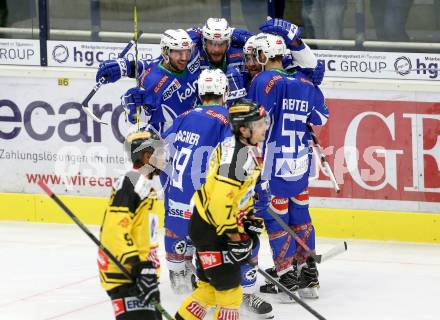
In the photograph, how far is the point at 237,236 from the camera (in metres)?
6.17

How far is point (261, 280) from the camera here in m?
8.19

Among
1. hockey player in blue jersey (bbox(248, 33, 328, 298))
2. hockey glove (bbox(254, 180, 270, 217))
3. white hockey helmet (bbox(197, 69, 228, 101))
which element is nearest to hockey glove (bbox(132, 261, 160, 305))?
hockey glove (bbox(254, 180, 270, 217))

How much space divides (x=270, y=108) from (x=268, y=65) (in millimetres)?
276

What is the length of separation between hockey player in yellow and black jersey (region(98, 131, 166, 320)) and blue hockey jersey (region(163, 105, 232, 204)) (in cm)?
149

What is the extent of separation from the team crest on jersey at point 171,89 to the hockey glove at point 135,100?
11 centimetres

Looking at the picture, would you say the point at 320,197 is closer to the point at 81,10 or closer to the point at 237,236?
the point at 81,10

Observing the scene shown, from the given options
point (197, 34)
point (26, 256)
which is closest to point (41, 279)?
point (26, 256)

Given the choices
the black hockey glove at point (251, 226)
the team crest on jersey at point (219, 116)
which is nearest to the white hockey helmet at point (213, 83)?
the team crest on jersey at point (219, 116)

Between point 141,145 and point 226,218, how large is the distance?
64 centimetres

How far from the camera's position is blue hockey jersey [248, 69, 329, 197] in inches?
299

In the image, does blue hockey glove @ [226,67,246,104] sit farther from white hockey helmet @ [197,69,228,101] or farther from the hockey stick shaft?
the hockey stick shaft

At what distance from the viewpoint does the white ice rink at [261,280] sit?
739 centimetres

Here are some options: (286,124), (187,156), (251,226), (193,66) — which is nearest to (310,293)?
(286,124)

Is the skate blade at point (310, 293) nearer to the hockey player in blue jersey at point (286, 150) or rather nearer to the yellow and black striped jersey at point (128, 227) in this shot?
the hockey player in blue jersey at point (286, 150)
